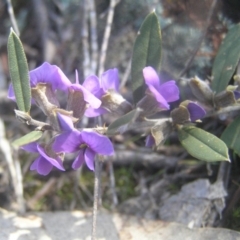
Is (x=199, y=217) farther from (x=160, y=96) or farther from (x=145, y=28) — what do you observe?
(x=145, y=28)

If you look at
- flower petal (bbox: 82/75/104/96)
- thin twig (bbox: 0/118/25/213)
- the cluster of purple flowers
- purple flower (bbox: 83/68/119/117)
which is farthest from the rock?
flower petal (bbox: 82/75/104/96)

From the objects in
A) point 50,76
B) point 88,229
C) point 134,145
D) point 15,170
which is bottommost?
point 88,229

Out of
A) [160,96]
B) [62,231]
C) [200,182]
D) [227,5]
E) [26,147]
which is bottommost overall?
[62,231]

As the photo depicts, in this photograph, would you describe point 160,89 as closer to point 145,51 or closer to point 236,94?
point 145,51

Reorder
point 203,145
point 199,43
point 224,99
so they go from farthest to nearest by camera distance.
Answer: point 199,43
point 224,99
point 203,145

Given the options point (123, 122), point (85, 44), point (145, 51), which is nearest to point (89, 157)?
point (123, 122)

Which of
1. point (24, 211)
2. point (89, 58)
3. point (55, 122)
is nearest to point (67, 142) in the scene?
point (55, 122)

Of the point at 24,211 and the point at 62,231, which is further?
the point at 24,211

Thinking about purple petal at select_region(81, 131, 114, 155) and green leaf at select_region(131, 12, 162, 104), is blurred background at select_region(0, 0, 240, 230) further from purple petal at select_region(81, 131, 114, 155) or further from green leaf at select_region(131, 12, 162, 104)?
→ purple petal at select_region(81, 131, 114, 155)

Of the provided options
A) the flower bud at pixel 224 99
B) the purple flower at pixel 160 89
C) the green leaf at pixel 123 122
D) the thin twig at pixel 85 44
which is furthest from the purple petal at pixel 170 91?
the thin twig at pixel 85 44
